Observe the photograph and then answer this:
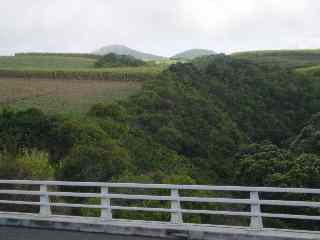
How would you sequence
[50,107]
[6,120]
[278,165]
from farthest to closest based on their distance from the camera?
[50,107] < [6,120] < [278,165]

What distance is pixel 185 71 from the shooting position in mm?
84062

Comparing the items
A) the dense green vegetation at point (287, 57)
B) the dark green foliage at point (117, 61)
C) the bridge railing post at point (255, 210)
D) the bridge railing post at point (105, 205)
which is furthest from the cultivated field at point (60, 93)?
the dense green vegetation at point (287, 57)

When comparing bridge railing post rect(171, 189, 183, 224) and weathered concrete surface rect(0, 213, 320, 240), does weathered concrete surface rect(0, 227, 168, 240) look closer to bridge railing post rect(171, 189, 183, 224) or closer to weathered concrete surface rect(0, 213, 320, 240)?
weathered concrete surface rect(0, 213, 320, 240)

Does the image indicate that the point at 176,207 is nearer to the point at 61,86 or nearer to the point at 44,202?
the point at 44,202

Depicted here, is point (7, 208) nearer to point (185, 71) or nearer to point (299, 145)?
point (299, 145)

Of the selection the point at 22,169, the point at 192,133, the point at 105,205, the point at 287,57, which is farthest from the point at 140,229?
the point at 287,57

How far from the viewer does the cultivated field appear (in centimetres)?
5806

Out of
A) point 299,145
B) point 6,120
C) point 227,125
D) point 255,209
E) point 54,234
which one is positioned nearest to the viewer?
point 255,209

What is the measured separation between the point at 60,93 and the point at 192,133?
1474 centimetres

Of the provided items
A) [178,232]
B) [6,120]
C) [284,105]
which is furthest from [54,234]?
[284,105]

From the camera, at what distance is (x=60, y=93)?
66.9 m

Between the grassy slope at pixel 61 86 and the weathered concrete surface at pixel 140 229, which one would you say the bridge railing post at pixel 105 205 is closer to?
the weathered concrete surface at pixel 140 229

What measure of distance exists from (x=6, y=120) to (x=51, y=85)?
32.0 m

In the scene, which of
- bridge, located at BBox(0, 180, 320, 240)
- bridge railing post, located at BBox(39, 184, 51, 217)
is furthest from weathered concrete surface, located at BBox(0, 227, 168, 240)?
bridge railing post, located at BBox(39, 184, 51, 217)
